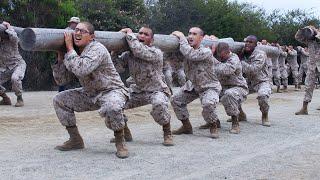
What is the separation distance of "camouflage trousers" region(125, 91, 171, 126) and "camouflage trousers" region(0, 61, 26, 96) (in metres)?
4.97

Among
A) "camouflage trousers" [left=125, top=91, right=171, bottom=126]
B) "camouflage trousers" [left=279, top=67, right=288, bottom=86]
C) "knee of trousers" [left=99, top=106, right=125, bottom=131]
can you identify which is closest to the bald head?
"camouflage trousers" [left=125, top=91, right=171, bottom=126]

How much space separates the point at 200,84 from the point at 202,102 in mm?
276

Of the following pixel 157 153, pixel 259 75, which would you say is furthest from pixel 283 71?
pixel 157 153

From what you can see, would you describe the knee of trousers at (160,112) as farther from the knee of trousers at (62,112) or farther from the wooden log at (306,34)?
the wooden log at (306,34)

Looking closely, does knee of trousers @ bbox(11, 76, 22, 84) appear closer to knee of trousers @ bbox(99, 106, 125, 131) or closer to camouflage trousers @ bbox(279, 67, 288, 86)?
knee of trousers @ bbox(99, 106, 125, 131)

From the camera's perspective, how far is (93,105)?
7.04m

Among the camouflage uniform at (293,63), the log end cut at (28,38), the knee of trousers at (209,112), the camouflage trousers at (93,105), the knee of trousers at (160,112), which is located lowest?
the camouflage uniform at (293,63)

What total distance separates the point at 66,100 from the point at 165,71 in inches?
295

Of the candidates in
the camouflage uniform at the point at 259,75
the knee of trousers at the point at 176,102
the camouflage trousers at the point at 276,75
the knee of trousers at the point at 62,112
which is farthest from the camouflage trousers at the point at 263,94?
the camouflage trousers at the point at 276,75

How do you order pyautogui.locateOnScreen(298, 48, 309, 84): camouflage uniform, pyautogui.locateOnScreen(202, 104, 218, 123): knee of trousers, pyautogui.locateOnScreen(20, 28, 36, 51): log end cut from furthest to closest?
pyautogui.locateOnScreen(298, 48, 309, 84): camouflage uniform → pyautogui.locateOnScreen(202, 104, 218, 123): knee of trousers → pyautogui.locateOnScreen(20, 28, 36, 51): log end cut

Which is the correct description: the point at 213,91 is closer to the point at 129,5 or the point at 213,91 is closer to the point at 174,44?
the point at 174,44

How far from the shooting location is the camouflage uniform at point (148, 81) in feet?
24.3

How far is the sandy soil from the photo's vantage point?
5938 millimetres

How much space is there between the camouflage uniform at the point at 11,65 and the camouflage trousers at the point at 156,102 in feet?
16.4
